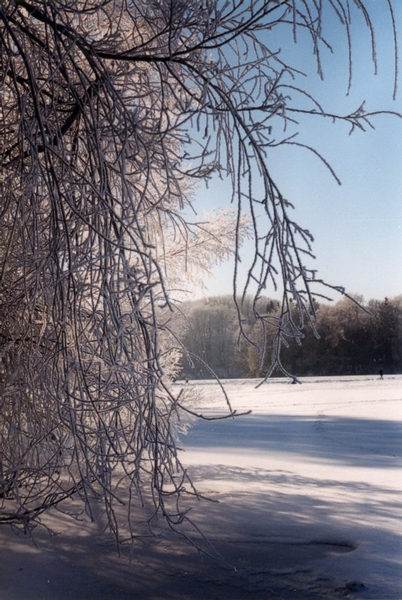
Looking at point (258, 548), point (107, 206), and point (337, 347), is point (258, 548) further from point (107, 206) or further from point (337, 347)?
point (337, 347)

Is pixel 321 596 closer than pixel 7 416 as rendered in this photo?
Yes

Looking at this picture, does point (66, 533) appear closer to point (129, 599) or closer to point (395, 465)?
point (129, 599)

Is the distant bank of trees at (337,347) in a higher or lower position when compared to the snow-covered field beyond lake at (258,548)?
higher

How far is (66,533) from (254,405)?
1283 cm

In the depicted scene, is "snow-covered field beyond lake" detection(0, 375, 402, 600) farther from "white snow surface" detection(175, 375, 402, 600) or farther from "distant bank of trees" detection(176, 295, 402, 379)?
"distant bank of trees" detection(176, 295, 402, 379)

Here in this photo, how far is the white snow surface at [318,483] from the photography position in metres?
3.96

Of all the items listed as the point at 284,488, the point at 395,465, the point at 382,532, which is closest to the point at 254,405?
the point at 395,465

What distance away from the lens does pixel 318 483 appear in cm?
640

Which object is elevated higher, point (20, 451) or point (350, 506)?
point (20, 451)

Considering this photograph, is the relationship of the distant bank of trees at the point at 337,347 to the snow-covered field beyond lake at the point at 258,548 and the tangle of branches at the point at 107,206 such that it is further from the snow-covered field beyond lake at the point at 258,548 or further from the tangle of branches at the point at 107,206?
the tangle of branches at the point at 107,206

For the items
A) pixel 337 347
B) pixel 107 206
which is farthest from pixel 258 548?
pixel 337 347

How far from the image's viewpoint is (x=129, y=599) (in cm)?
343

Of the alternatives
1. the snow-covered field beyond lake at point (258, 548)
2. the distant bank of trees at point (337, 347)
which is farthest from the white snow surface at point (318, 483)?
the distant bank of trees at point (337, 347)

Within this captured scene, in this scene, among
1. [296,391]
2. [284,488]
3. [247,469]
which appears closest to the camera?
[284,488]
